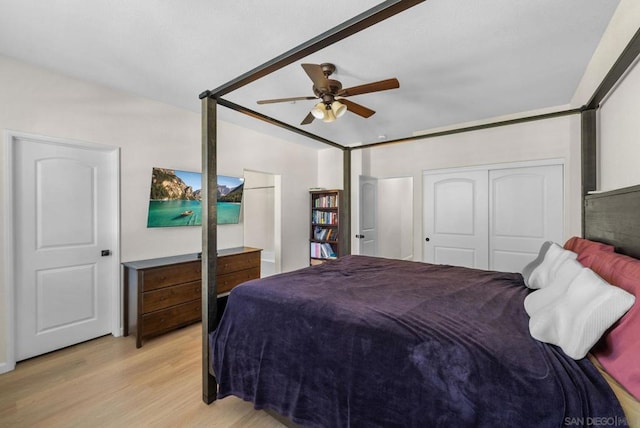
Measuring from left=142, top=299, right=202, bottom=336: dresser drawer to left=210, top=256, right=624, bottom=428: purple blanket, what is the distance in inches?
54.6

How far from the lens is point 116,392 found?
2.03 metres

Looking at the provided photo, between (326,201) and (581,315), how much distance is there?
434cm

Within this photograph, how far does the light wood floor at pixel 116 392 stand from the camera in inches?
69.4

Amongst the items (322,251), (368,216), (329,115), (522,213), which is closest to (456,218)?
(522,213)

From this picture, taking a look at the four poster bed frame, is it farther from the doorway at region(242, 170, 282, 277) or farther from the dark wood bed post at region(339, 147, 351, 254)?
Answer: the doorway at region(242, 170, 282, 277)

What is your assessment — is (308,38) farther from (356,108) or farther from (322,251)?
(322,251)

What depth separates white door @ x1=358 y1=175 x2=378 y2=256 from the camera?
4867 mm

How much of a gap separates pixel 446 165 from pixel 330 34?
138 inches

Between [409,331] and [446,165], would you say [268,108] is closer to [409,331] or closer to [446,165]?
[446,165]

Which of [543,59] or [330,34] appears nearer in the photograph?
[330,34]

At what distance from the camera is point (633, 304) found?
93 centimetres

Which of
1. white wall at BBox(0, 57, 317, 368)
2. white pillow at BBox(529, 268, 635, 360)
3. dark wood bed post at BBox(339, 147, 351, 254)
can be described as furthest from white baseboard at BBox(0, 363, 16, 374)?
white pillow at BBox(529, 268, 635, 360)

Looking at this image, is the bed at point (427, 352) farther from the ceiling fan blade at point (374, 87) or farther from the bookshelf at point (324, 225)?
the bookshelf at point (324, 225)

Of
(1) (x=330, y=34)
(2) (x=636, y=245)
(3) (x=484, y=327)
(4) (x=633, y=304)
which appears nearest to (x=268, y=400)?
(3) (x=484, y=327)
